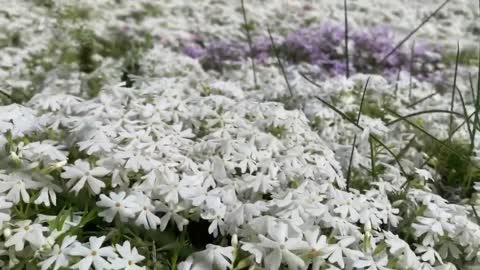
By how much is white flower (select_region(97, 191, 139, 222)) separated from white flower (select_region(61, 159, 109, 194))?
45 millimetres

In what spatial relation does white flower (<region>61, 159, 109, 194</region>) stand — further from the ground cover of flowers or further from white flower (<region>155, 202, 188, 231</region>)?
white flower (<region>155, 202, 188, 231</region>)

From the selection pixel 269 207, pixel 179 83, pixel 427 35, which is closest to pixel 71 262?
pixel 269 207

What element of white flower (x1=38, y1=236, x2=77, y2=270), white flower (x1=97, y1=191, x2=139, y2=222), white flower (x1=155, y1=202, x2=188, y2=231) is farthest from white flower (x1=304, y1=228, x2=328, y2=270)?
white flower (x1=38, y1=236, x2=77, y2=270)

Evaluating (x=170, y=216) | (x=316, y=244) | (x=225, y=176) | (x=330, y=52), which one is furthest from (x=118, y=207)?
(x=330, y=52)

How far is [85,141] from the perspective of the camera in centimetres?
156

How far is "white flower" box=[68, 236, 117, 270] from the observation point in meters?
1.25

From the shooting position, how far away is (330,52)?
358 cm

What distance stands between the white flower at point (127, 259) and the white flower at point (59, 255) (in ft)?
0.34

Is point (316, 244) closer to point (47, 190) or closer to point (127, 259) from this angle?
point (127, 259)

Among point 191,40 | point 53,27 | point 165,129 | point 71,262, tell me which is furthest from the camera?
point 191,40

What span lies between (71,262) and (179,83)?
1.02m

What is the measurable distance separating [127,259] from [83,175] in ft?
0.89

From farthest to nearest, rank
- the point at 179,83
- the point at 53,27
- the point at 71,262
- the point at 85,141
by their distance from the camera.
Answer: the point at 53,27 → the point at 179,83 → the point at 85,141 → the point at 71,262

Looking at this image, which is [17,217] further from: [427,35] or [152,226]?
[427,35]
